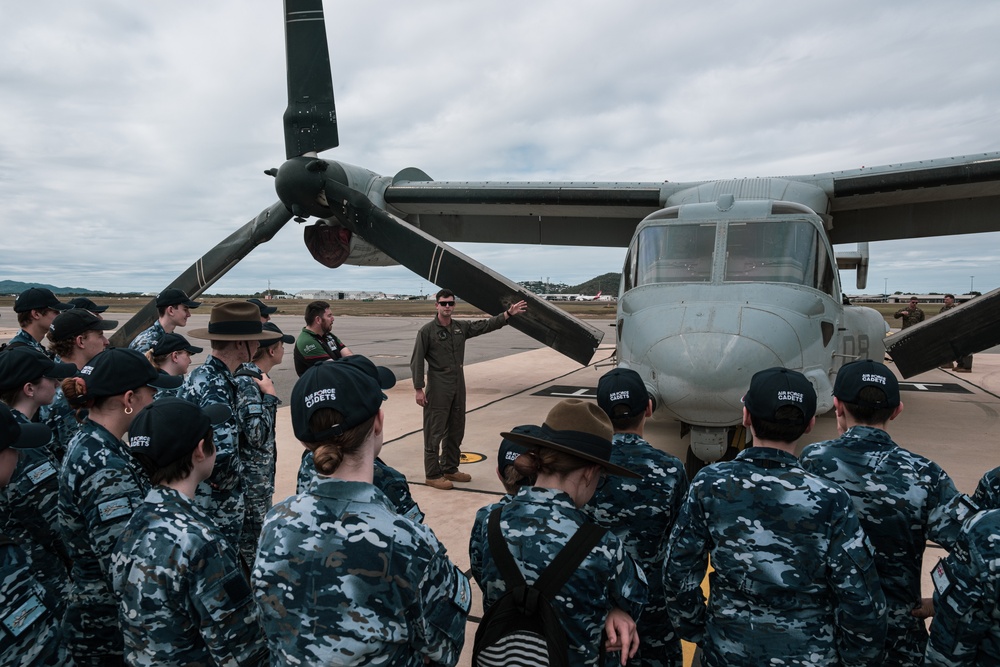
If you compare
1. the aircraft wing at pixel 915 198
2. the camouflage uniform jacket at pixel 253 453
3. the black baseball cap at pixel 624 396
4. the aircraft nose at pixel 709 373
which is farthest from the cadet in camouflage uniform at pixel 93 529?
the aircraft wing at pixel 915 198

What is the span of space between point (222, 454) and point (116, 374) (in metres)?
0.67

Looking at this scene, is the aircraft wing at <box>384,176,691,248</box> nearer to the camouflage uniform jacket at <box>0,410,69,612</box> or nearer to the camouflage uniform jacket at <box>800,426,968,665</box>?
the camouflage uniform jacket at <box>800,426,968,665</box>

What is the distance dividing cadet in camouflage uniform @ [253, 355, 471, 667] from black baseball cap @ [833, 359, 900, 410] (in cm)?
187

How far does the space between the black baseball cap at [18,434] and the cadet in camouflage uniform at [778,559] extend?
221cm

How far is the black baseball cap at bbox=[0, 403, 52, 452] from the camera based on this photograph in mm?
1915

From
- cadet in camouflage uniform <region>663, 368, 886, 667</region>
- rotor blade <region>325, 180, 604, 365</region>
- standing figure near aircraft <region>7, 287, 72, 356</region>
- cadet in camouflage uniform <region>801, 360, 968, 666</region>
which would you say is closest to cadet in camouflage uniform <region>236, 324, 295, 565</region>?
standing figure near aircraft <region>7, 287, 72, 356</region>

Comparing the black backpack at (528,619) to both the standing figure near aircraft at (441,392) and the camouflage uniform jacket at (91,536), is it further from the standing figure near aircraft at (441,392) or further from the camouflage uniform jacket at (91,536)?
the standing figure near aircraft at (441,392)

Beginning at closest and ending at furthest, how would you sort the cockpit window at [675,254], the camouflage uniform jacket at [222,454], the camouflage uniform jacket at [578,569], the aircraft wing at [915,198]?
the camouflage uniform jacket at [578,569] → the camouflage uniform jacket at [222,454] → the cockpit window at [675,254] → the aircraft wing at [915,198]

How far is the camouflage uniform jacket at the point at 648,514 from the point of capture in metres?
2.52

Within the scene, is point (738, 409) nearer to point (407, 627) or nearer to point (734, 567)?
point (734, 567)

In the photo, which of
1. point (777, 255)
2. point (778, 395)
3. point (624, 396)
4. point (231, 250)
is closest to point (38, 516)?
point (624, 396)

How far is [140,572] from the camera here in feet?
5.94

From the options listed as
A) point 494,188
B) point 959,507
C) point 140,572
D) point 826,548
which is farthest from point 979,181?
point 140,572

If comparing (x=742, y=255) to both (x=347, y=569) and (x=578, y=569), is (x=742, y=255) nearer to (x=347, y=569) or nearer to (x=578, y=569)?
(x=578, y=569)
